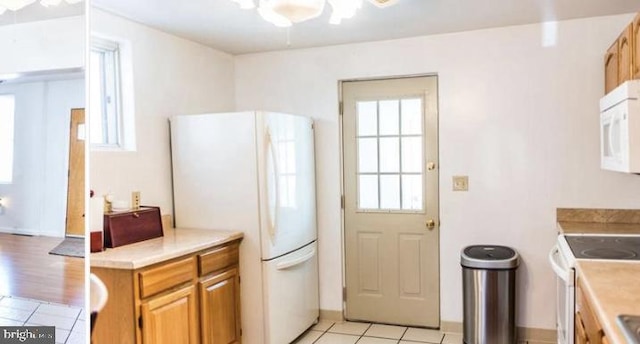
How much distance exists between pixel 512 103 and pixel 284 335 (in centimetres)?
226

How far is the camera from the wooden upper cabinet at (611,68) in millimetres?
2846

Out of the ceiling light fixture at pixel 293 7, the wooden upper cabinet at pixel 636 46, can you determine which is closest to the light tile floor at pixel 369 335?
the wooden upper cabinet at pixel 636 46

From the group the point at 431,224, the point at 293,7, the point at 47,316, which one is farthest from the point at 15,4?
the point at 431,224

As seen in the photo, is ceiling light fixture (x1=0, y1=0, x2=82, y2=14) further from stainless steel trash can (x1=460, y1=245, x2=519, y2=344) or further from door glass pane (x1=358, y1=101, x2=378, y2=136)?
door glass pane (x1=358, y1=101, x2=378, y2=136)

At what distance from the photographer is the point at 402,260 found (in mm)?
3768

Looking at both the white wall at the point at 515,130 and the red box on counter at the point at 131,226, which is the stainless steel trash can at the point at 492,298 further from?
the red box on counter at the point at 131,226

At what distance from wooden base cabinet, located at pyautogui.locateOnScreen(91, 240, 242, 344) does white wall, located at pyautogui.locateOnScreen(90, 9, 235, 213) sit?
629 mm

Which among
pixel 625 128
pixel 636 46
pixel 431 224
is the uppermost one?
pixel 636 46

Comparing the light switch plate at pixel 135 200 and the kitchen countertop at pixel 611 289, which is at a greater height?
the light switch plate at pixel 135 200

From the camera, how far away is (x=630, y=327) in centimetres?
133

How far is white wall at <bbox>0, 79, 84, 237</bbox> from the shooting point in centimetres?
88

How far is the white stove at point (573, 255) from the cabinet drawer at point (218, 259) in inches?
73.2

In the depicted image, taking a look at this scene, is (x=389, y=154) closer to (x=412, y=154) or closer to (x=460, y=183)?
(x=412, y=154)

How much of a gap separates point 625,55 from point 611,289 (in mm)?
1506
